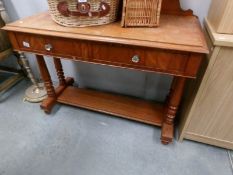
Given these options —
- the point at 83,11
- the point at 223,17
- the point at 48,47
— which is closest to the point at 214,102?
the point at 223,17

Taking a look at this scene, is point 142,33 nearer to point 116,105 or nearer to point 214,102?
point 214,102

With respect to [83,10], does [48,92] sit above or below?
below

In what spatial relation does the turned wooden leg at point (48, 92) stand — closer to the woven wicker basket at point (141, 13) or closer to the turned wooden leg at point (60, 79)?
the turned wooden leg at point (60, 79)

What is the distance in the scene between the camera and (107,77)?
152 centimetres

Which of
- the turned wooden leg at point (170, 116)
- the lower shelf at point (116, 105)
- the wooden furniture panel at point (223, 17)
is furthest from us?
the lower shelf at point (116, 105)

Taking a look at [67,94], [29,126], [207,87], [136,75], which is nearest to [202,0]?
[207,87]

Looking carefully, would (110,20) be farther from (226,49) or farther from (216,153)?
(216,153)

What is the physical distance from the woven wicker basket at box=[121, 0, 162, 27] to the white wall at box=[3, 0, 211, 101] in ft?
1.79

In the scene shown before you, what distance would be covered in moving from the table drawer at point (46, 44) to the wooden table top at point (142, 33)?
4cm

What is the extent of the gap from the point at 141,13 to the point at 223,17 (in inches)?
14.1

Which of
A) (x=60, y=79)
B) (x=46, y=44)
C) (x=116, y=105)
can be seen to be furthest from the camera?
(x=60, y=79)

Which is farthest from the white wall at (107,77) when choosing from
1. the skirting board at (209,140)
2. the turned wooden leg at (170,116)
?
the skirting board at (209,140)

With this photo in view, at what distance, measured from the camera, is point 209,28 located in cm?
90

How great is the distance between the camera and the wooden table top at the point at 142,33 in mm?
761
